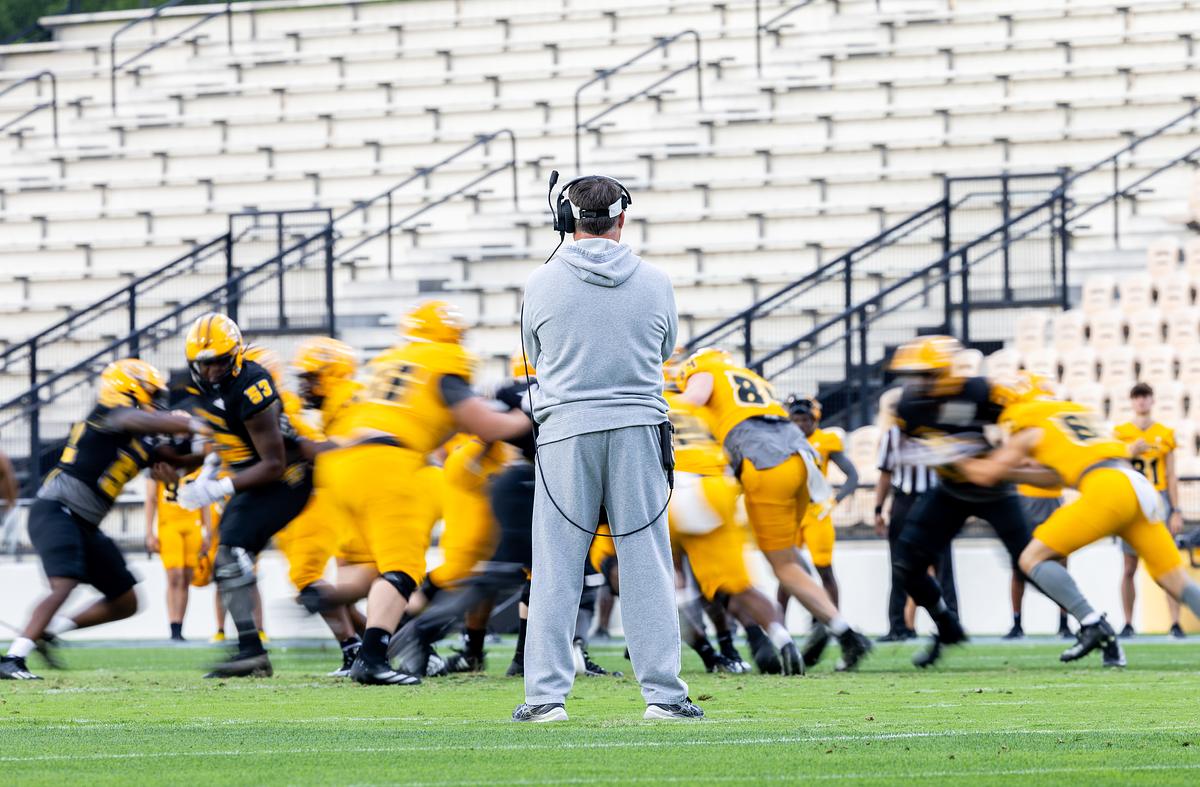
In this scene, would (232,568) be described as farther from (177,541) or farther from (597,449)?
(177,541)

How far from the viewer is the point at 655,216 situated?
23.8 meters

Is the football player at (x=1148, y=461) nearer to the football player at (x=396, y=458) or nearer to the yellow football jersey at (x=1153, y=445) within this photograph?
the yellow football jersey at (x=1153, y=445)

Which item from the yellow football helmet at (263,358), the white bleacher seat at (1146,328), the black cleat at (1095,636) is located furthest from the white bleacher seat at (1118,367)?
the yellow football helmet at (263,358)

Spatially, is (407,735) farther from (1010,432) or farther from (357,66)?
(357,66)

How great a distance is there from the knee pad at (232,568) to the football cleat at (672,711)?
12.4 feet

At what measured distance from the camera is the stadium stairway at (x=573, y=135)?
23.4m

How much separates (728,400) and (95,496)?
11.6 feet

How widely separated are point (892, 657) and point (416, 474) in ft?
14.6

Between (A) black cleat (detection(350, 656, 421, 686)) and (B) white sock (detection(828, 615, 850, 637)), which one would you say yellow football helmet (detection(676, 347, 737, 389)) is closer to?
(B) white sock (detection(828, 615, 850, 637))

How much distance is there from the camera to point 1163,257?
20.4 meters

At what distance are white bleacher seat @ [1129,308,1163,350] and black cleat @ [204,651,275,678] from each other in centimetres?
1195

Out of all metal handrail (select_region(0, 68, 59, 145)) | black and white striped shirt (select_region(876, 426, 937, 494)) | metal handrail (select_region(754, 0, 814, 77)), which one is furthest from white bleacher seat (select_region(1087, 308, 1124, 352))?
metal handrail (select_region(0, 68, 59, 145))

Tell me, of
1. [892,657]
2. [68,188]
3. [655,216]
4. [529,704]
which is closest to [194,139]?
[68,188]

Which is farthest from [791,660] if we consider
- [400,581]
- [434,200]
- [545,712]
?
[434,200]
